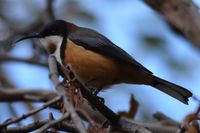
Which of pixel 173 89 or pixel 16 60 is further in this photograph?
pixel 16 60

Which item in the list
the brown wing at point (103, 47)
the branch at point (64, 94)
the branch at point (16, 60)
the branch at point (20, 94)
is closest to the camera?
the branch at point (64, 94)

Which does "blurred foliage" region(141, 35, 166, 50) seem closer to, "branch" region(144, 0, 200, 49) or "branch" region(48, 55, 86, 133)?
"branch" region(144, 0, 200, 49)

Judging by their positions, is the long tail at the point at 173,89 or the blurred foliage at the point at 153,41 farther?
the blurred foliage at the point at 153,41

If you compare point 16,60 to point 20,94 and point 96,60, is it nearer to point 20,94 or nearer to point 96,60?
point 20,94

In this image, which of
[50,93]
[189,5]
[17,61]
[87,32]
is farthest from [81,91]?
[17,61]

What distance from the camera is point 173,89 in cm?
395

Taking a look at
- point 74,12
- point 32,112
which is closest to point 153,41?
point 74,12

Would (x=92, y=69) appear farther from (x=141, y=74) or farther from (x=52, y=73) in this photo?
(x=52, y=73)

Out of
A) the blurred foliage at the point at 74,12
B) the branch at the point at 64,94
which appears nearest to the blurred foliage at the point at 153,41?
the blurred foliage at the point at 74,12

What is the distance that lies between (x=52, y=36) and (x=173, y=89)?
942mm

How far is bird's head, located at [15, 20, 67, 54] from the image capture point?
3.91 meters

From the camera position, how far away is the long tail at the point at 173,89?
3.69 meters

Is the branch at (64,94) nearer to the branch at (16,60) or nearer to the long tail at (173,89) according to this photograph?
the long tail at (173,89)

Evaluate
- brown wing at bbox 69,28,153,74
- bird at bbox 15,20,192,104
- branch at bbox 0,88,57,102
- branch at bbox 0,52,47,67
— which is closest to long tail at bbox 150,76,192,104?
bird at bbox 15,20,192,104
